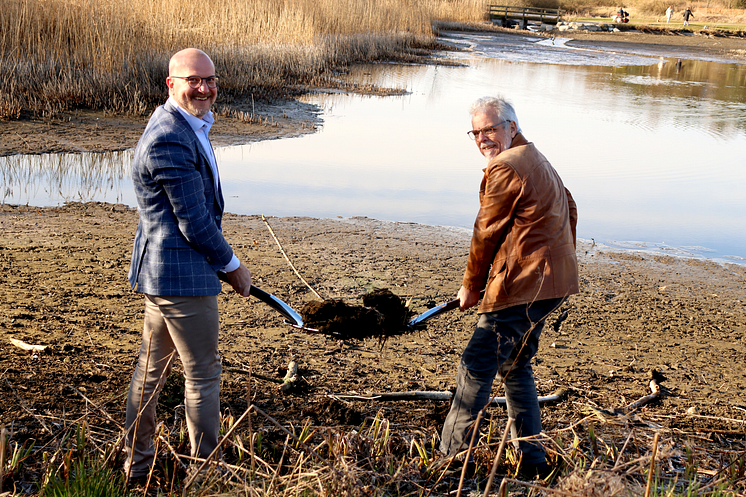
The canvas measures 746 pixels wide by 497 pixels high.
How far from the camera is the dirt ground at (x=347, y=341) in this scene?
387 cm

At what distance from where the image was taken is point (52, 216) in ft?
23.3

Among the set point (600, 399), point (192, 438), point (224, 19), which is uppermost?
point (224, 19)

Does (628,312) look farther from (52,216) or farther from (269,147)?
(269,147)

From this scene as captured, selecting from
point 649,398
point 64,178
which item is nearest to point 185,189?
point 649,398

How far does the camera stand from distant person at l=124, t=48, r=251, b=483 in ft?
8.64

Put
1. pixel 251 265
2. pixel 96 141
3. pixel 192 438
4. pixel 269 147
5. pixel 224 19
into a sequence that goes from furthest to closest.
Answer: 1. pixel 224 19
2. pixel 269 147
3. pixel 96 141
4. pixel 251 265
5. pixel 192 438

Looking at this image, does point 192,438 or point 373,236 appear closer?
point 192,438

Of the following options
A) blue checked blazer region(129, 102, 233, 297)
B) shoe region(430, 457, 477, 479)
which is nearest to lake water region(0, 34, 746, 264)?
shoe region(430, 457, 477, 479)

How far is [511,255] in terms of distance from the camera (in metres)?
3.09

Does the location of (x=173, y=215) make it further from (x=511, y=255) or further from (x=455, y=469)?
(x=455, y=469)

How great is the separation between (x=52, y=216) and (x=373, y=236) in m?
3.55

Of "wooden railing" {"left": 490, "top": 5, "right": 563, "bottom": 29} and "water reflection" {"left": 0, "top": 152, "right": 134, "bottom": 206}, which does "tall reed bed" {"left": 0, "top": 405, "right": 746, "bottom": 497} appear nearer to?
"water reflection" {"left": 0, "top": 152, "right": 134, "bottom": 206}

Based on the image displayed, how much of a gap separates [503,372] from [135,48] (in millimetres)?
12656

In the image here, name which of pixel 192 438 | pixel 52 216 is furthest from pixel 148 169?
pixel 52 216
